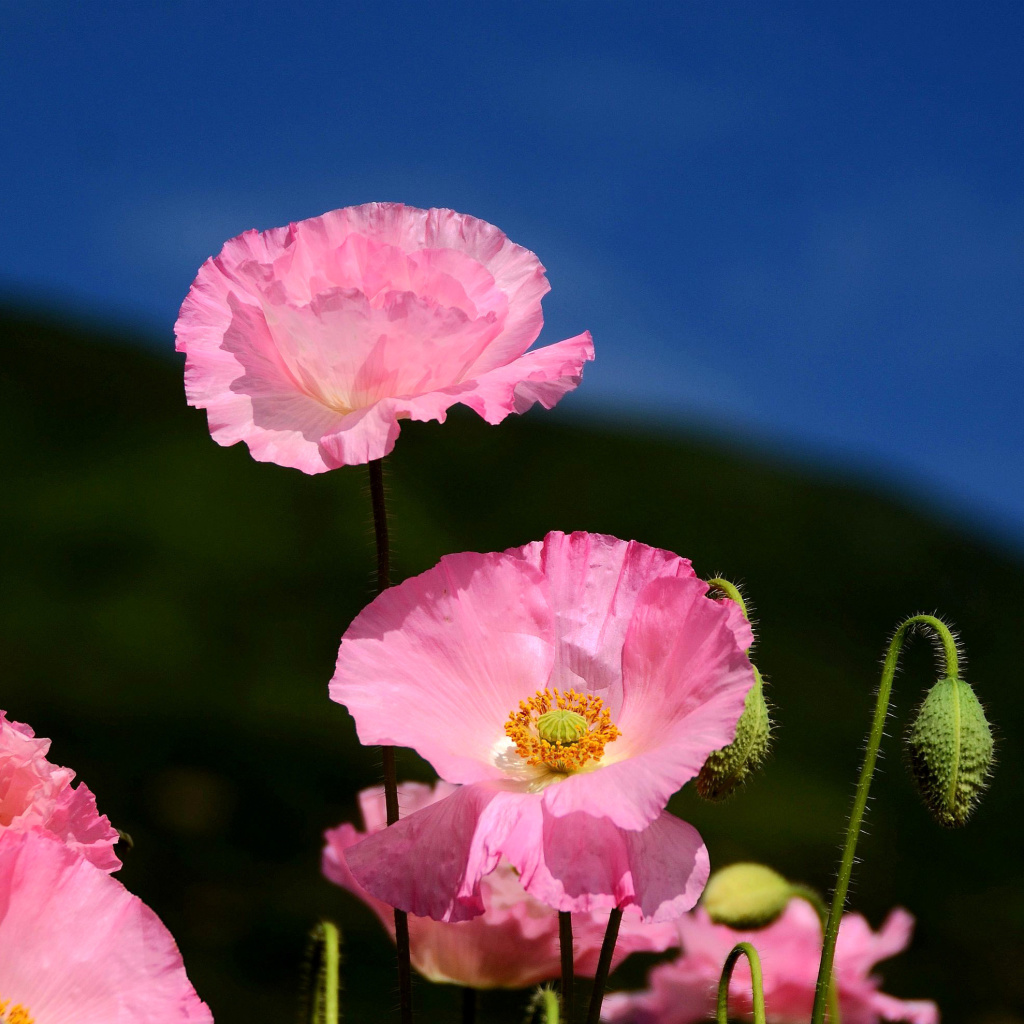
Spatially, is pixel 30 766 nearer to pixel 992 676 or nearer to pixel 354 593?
pixel 354 593

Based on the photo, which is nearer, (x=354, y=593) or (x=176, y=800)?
(x=176, y=800)

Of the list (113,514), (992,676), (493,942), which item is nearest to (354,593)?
(113,514)

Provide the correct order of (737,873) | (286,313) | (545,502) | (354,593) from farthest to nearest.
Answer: (545,502), (354,593), (737,873), (286,313)

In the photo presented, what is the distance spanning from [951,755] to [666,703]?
333mm

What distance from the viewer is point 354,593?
17703 millimetres

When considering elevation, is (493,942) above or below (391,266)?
below

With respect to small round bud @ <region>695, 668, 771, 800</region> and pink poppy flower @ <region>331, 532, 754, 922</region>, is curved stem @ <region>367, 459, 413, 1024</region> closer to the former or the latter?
pink poppy flower @ <region>331, 532, 754, 922</region>

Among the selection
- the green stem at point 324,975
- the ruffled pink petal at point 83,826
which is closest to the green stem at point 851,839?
the green stem at point 324,975

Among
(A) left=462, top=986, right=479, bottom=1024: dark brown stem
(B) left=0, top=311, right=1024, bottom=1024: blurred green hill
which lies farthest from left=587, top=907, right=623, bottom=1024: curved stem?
(B) left=0, top=311, right=1024, bottom=1024: blurred green hill

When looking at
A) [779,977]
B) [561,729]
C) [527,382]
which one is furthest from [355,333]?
[779,977]

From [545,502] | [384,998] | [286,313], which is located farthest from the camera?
[545,502]

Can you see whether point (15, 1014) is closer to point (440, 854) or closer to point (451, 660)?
point (440, 854)

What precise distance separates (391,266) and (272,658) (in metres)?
15.7

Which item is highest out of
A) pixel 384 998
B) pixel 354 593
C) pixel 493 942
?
pixel 493 942
